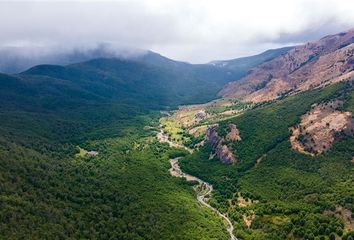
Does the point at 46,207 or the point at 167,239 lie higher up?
the point at 46,207

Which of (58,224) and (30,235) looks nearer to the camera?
(30,235)

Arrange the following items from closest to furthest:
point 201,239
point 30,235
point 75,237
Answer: point 30,235 < point 75,237 < point 201,239

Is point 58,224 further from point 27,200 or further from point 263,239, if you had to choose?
point 263,239

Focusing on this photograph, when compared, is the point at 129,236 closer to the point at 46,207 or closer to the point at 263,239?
the point at 46,207

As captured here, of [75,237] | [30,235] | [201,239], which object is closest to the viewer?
[30,235]

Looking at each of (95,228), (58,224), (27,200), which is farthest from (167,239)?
(27,200)

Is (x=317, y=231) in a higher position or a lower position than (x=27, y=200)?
lower

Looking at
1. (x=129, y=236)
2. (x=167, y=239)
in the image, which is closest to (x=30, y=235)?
(x=129, y=236)

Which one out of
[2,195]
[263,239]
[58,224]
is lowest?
[263,239]

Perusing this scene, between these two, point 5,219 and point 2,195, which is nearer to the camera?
point 5,219
